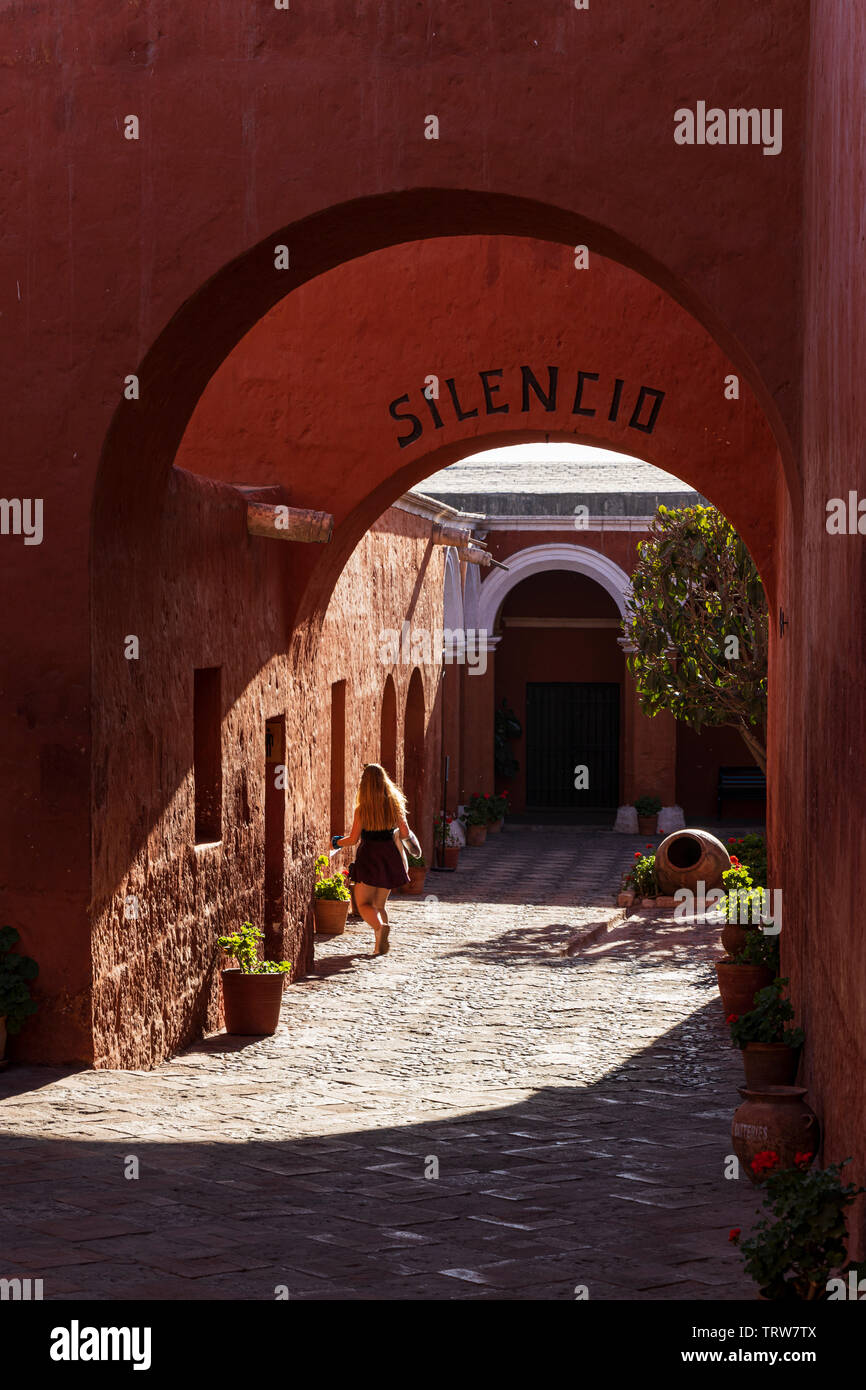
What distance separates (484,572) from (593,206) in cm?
1731

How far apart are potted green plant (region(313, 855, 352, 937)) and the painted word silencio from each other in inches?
168

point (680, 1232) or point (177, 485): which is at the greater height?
point (177, 485)

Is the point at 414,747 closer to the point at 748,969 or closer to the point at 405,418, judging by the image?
the point at 405,418

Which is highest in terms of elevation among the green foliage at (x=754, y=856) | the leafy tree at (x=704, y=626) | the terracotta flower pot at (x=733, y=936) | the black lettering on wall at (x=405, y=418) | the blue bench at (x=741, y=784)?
the black lettering on wall at (x=405, y=418)

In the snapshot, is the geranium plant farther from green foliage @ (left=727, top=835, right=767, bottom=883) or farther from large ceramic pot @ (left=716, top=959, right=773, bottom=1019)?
large ceramic pot @ (left=716, top=959, right=773, bottom=1019)

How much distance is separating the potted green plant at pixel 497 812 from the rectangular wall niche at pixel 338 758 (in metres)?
8.00

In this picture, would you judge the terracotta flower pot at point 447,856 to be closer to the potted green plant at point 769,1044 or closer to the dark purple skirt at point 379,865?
the dark purple skirt at point 379,865

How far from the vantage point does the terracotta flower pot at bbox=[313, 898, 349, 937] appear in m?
14.3

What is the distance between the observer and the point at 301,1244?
554 centimetres

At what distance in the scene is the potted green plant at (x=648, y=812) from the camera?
23.7 meters

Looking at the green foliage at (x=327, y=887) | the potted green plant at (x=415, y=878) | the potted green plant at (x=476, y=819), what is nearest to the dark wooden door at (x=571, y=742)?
the potted green plant at (x=476, y=819)
